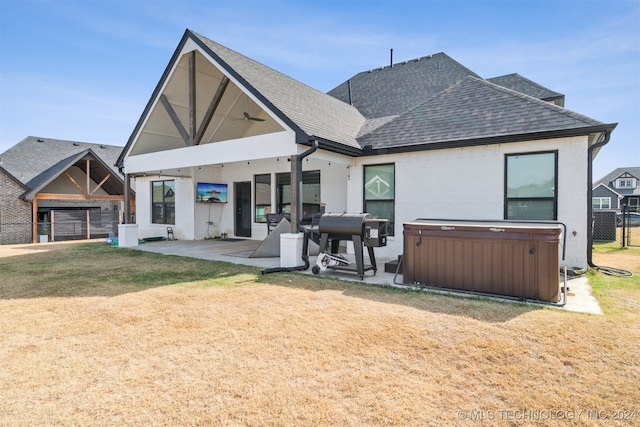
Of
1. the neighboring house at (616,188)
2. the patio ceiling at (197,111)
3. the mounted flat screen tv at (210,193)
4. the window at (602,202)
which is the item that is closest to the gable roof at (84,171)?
the patio ceiling at (197,111)

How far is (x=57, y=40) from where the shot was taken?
34.2ft

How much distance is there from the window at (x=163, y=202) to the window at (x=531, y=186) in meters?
12.1

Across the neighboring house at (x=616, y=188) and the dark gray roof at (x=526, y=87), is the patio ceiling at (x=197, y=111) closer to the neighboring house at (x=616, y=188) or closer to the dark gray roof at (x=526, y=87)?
the dark gray roof at (x=526, y=87)

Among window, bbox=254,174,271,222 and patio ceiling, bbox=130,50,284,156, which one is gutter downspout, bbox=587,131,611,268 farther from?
window, bbox=254,174,271,222

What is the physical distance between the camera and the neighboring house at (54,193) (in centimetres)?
1473

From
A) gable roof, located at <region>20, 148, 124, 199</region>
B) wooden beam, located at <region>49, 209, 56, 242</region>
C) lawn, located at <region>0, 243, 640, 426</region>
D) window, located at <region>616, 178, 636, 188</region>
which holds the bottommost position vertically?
lawn, located at <region>0, 243, 640, 426</region>

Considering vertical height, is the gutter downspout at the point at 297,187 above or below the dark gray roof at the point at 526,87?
below

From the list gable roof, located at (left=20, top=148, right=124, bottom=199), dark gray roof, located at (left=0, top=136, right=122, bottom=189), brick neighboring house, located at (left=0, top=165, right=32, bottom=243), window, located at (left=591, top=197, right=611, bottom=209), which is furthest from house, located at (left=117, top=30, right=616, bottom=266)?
window, located at (left=591, top=197, right=611, bottom=209)

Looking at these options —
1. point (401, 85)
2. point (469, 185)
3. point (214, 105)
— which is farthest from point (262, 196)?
point (401, 85)

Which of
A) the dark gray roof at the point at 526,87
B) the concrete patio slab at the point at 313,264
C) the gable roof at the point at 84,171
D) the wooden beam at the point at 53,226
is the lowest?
the concrete patio slab at the point at 313,264

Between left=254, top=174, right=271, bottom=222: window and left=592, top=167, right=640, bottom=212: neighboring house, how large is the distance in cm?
4281

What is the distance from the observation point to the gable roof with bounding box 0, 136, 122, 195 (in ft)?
49.8

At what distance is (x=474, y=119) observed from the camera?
7949mm

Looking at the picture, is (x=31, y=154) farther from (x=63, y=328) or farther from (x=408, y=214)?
(x=408, y=214)
